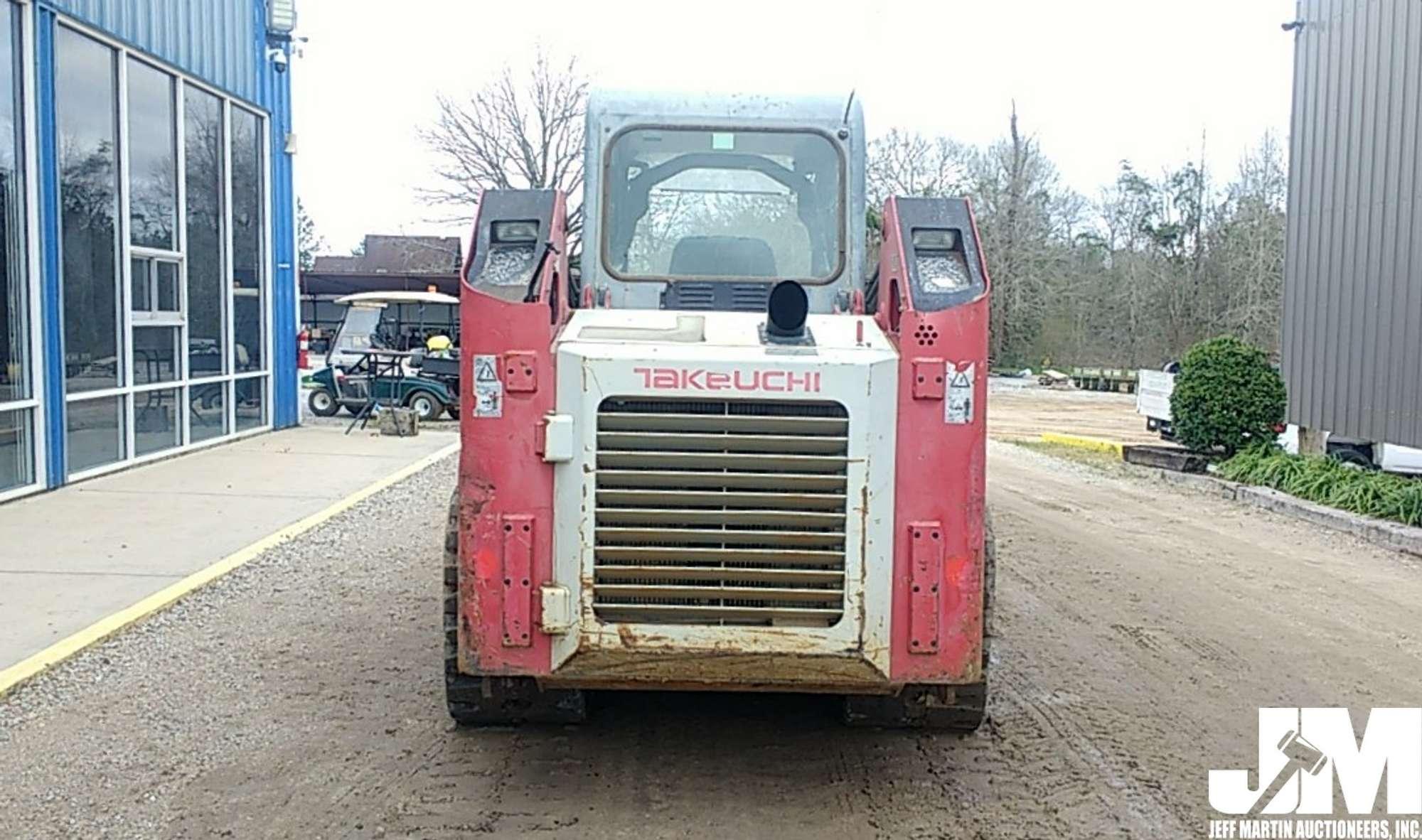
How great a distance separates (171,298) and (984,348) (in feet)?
37.5

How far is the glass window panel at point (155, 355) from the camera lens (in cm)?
1288

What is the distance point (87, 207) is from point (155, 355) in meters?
2.00

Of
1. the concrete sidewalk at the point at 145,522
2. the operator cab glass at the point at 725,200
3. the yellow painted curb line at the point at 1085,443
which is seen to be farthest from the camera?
the yellow painted curb line at the point at 1085,443

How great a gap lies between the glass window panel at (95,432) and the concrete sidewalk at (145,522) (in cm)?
22

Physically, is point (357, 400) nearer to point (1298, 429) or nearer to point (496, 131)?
point (1298, 429)

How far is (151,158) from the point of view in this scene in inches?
520

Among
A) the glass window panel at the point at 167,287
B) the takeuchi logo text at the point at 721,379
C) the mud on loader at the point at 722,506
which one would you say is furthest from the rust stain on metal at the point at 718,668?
the glass window panel at the point at 167,287

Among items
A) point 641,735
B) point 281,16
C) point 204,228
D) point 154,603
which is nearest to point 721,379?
point 641,735

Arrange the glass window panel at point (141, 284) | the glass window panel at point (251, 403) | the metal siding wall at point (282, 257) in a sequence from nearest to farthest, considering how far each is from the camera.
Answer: the glass window panel at point (141, 284) → the glass window panel at point (251, 403) → the metal siding wall at point (282, 257)

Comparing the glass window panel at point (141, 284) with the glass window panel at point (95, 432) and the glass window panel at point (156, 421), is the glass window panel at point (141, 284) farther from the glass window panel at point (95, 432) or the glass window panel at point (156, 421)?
the glass window panel at point (95, 432)

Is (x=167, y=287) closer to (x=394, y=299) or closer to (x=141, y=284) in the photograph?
(x=141, y=284)

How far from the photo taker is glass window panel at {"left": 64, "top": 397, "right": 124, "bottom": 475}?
37.4ft

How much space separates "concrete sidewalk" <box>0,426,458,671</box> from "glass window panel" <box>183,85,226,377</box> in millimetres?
1212

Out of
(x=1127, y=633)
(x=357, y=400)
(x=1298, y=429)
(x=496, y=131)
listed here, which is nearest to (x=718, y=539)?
A: (x=1127, y=633)
